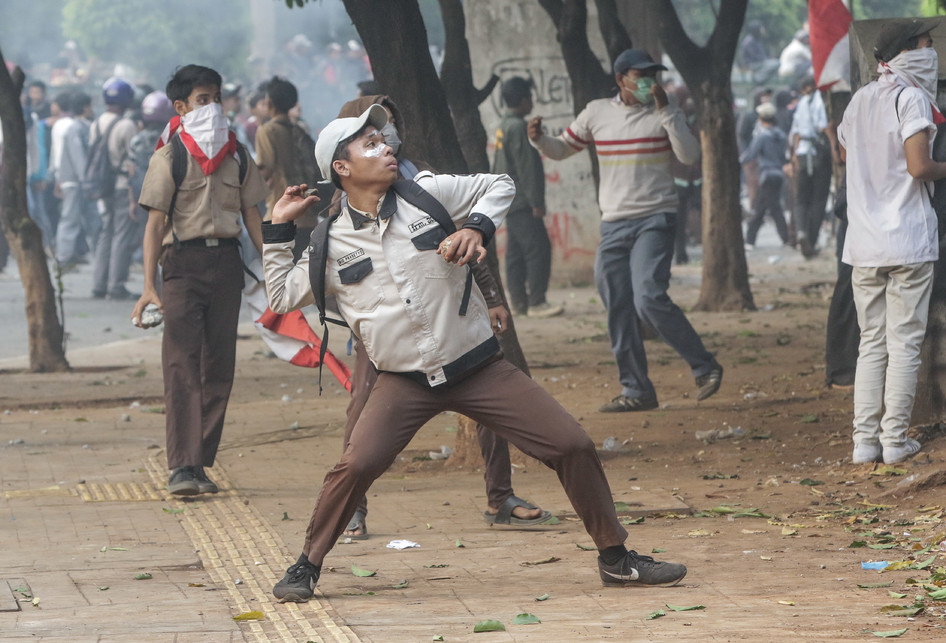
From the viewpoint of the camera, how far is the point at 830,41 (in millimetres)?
11039

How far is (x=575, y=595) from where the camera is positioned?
502cm

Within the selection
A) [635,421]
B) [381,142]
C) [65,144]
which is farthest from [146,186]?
[65,144]

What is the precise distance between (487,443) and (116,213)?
11959 millimetres

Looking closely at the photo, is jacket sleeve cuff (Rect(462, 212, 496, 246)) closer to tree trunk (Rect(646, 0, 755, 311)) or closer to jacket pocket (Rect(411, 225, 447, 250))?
jacket pocket (Rect(411, 225, 447, 250))

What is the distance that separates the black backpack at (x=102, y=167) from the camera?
57.6ft

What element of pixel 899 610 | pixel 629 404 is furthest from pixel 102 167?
pixel 899 610

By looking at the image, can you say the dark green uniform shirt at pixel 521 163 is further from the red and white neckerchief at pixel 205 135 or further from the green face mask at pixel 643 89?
the red and white neckerchief at pixel 205 135

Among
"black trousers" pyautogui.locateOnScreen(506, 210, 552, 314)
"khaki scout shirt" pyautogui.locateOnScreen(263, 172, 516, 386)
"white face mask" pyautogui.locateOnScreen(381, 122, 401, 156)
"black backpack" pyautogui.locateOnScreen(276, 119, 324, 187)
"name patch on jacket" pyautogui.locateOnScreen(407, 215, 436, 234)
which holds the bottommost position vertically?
"black trousers" pyautogui.locateOnScreen(506, 210, 552, 314)

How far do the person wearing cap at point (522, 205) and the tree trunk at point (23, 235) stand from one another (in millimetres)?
4465

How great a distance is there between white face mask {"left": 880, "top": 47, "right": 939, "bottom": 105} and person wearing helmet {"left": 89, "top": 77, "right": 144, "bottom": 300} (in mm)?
11660

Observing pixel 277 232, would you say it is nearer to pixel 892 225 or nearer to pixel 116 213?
pixel 892 225

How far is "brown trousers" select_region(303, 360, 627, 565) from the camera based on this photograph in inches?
195

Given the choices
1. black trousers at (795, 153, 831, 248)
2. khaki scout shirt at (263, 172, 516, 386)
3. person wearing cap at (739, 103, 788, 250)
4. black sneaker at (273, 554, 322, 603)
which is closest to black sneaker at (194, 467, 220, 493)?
black sneaker at (273, 554, 322, 603)

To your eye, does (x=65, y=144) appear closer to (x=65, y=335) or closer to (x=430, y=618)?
(x=65, y=335)
